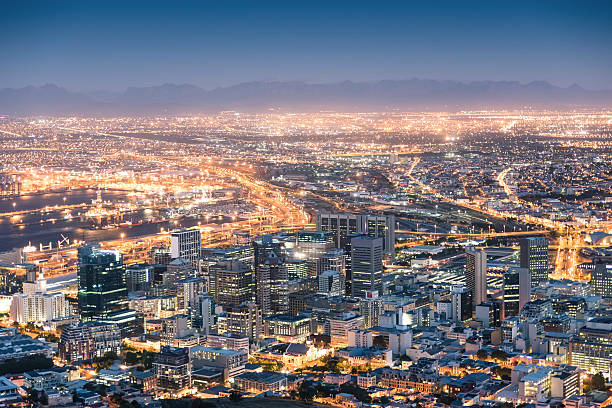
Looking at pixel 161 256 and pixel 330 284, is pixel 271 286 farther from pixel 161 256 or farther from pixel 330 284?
pixel 161 256

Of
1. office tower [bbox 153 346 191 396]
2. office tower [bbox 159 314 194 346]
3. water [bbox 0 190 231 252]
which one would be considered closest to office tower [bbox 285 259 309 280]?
office tower [bbox 159 314 194 346]

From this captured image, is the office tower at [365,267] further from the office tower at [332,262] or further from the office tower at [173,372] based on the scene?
the office tower at [173,372]

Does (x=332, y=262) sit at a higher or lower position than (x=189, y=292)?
higher

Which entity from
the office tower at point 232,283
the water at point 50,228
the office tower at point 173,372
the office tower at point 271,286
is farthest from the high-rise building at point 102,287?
the water at point 50,228

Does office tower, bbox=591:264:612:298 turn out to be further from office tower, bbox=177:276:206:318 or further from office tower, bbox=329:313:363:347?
office tower, bbox=177:276:206:318

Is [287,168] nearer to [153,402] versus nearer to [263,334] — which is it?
[263,334]

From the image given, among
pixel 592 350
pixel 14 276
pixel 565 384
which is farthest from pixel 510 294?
pixel 14 276
